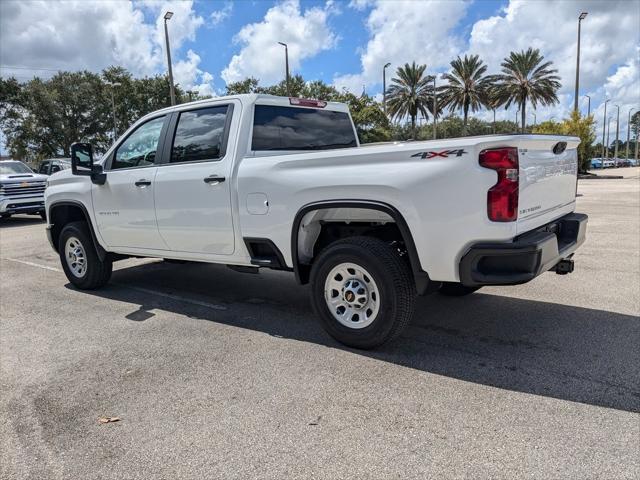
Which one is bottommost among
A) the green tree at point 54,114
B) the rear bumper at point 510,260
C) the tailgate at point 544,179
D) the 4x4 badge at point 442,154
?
the rear bumper at point 510,260

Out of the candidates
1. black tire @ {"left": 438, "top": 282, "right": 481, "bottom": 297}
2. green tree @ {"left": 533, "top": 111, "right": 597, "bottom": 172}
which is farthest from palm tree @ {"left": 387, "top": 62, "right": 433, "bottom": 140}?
black tire @ {"left": 438, "top": 282, "right": 481, "bottom": 297}

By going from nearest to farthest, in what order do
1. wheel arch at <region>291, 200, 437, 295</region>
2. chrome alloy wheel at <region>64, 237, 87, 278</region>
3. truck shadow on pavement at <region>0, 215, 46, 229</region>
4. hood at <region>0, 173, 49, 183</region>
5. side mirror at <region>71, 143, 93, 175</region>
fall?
wheel arch at <region>291, 200, 437, 295</region>, side mirror at <region>71, 143, 93, 175</region>, chrome alloy wheel at <region>64, 237, 87, 278</region>, hood at <region>0, 173, 49, 183</region>, truck shadow on pavement at <region>0, 215, 46, 229</region>

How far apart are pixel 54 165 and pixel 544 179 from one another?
18466 millimetres

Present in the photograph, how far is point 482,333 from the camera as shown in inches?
173

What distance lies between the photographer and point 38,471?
8.77 feet

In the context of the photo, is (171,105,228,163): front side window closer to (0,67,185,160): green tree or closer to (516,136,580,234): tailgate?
(516,136,580,234): tailgate

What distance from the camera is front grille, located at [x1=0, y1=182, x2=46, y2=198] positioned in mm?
14188

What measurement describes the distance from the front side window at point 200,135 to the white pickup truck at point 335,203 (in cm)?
1

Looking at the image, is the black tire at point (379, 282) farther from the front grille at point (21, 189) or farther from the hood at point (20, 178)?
the front grille at point (21, 189)

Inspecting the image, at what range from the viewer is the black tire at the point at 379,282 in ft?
12.3

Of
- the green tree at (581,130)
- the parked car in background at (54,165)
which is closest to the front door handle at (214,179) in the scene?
the parked car in background at (54,165)

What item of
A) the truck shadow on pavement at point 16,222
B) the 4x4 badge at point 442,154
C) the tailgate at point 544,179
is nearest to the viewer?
the 4x4 badge at point 442,154

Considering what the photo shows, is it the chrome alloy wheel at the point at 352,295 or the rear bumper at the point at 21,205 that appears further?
the rear bumper at the point at 21,205

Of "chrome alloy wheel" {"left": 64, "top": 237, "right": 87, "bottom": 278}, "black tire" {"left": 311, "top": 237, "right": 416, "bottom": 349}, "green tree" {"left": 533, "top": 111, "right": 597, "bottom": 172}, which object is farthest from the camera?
"green tree" {"left": 533, "top": 111, "right": 597, "bottom": 172}
